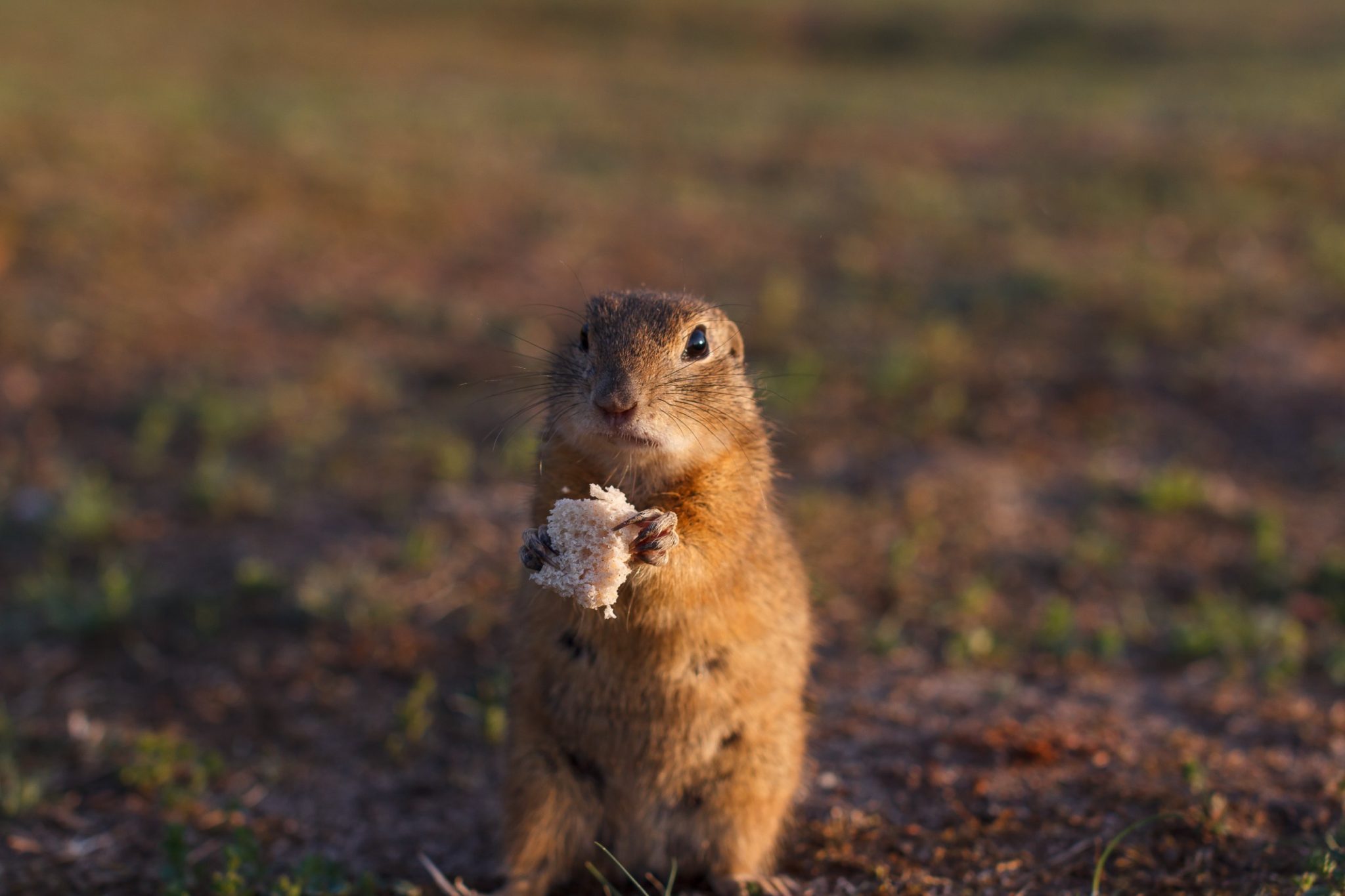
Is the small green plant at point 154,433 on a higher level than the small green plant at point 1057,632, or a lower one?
lower

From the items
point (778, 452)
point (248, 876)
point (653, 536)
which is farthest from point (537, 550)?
point (778, 452)

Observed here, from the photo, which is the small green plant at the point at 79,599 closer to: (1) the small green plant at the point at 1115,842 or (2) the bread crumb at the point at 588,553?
(2) the bread crumb at the point at 588,553

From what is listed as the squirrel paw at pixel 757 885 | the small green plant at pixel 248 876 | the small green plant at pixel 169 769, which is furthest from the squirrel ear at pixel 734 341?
the small green plant at pixel 169 769

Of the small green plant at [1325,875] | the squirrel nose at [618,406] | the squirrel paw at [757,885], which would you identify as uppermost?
the squirrel nose at [618,406]

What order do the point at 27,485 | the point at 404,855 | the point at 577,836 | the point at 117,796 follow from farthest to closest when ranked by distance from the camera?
the point at 27,485 → the point at 117,796 → the point at 404,855 → the point at 577,836

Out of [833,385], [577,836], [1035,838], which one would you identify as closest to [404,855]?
[577,836]

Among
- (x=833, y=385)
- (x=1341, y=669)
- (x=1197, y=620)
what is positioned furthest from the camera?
(x=833, y=385)

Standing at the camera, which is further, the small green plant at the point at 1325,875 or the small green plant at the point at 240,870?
the small green plant at the point at 240,870

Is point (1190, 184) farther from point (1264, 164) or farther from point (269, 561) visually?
point (269, 561)
